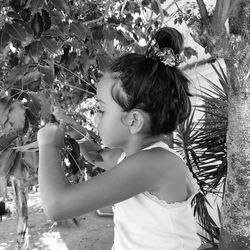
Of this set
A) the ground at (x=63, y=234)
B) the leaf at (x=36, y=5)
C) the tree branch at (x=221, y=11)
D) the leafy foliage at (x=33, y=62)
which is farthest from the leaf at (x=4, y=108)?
the ground at (x=63, y=234)

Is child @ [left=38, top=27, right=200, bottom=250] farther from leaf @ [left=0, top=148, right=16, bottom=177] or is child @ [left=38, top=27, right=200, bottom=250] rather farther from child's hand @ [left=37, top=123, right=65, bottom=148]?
leaf @ [left=0, top=148, right=16, bottom=177]

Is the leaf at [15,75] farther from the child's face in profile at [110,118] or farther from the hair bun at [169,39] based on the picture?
the hair bun at [169,39]

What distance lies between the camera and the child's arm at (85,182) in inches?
42.3

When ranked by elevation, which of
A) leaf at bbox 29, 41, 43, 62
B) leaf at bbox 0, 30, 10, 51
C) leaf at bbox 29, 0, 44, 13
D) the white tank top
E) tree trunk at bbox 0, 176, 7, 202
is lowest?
the white tank top

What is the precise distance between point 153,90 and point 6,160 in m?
0.54

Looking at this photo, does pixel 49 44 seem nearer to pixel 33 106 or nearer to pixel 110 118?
pixel 33 106

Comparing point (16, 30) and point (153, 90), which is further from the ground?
point (16, 30)

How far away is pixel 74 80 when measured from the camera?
7.39 feet

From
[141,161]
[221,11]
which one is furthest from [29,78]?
[221,11]

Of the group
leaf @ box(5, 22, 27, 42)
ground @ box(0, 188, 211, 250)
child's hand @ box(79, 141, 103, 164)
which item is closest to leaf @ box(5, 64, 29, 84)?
leaf @ box(5, 22, 27, 42)

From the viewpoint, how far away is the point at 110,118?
125cm

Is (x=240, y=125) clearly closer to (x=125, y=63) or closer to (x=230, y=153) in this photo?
(x=230, y=153)

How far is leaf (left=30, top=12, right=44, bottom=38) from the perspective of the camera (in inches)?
54.9

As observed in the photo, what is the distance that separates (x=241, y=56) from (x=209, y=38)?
0.86ft
